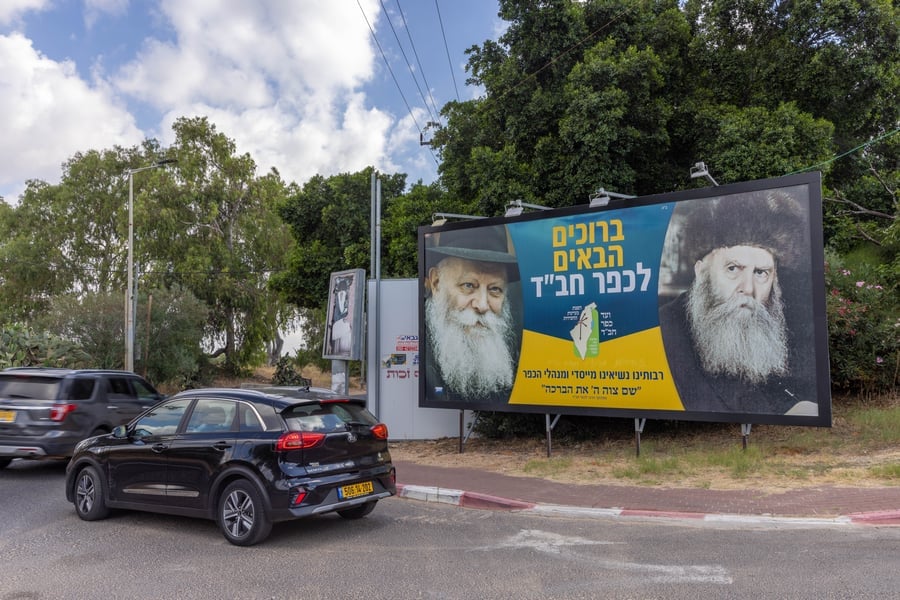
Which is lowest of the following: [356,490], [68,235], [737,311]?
[356,490]

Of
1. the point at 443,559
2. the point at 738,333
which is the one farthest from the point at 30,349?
the point at 738,333

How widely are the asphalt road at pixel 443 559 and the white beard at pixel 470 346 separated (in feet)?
16.1

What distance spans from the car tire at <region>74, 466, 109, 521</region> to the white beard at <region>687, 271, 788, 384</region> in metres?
8.78

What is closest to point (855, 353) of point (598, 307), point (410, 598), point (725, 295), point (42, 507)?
point (725, 295)

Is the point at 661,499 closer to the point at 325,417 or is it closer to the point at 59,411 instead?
the point at 325,417

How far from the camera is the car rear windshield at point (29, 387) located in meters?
11.2

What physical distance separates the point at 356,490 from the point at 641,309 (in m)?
6.36

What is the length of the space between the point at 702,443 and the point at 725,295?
330 cm

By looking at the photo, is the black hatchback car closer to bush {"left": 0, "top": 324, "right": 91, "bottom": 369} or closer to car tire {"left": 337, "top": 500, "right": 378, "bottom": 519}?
car tire {"left": 337, "top": 500, "right": 378, "bottom": 519}

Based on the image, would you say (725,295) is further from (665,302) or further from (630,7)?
(630,7)

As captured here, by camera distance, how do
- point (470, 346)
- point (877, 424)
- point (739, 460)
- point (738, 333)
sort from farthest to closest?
point (470, 346)
point (877, 424)
point (738, 333)
point (739, 460)

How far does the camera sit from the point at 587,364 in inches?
480

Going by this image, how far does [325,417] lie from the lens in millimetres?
7375

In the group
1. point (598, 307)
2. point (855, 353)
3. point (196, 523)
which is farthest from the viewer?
point (855, 353)
